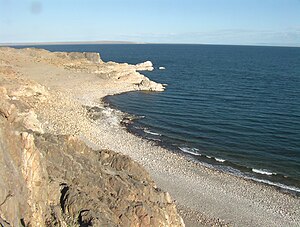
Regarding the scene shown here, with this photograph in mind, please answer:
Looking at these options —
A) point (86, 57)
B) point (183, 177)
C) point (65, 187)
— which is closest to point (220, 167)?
point (183, 177)

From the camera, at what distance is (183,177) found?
3225 centimetres

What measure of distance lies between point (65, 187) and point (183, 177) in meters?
18.0

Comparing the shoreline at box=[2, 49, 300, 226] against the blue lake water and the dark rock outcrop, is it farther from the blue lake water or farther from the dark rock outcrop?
the dark rock outcrop

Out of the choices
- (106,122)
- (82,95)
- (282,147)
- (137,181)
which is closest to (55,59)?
(82,95)

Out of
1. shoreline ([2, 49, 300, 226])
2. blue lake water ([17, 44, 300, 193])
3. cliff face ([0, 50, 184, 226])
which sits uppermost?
Answer: cliff face ([0, 50, 184, 226])

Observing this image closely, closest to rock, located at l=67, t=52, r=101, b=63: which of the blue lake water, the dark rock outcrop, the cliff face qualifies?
the blue lake water

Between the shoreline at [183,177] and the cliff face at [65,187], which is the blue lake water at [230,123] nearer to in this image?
the shoreline at [183,177]

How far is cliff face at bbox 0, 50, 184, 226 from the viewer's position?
1348 cm

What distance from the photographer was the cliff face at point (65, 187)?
1348 centimetres

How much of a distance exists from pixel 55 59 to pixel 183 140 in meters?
70.9

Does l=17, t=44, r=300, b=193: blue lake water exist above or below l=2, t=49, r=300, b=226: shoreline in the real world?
below

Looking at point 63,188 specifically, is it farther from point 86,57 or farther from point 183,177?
point 86,57

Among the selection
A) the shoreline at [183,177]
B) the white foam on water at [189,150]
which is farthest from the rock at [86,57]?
the white foam on water at [189,150]

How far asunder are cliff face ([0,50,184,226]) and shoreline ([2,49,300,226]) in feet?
27.8
